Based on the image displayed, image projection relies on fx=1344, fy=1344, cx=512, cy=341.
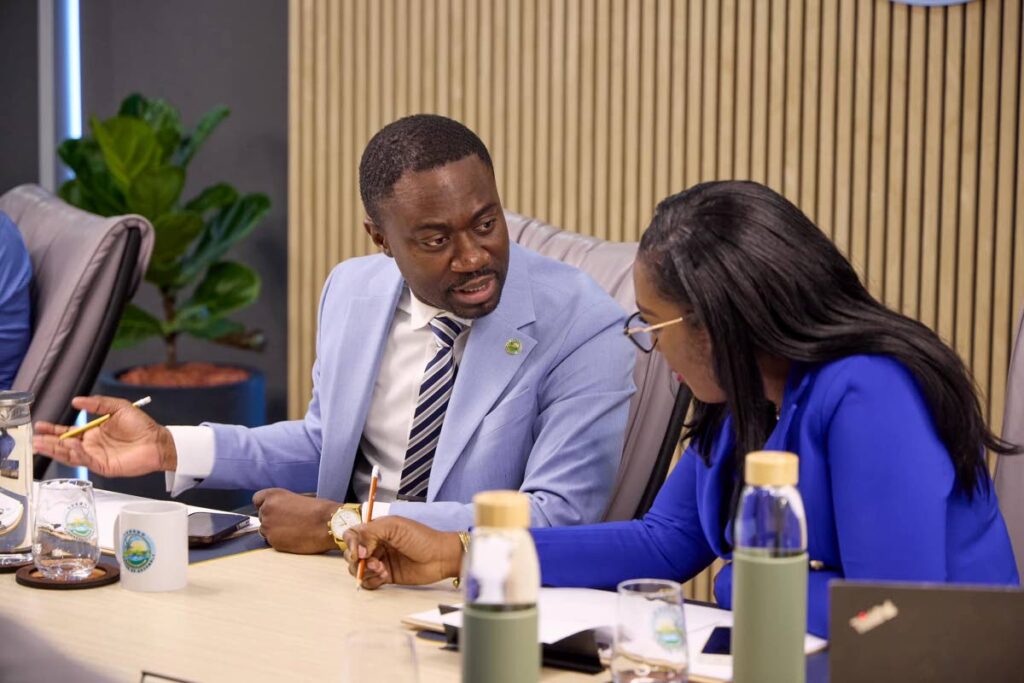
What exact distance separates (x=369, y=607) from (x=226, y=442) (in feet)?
2.54

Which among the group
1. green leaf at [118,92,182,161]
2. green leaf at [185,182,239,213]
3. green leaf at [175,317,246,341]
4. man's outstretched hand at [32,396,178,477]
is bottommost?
green leaf at [175,317,246,341]

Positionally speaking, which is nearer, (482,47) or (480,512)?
(480,512)

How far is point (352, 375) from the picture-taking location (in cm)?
244

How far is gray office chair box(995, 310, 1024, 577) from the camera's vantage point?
207 cm

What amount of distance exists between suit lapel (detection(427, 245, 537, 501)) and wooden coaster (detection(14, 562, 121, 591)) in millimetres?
581

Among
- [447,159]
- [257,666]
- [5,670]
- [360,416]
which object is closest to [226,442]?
[360,416]

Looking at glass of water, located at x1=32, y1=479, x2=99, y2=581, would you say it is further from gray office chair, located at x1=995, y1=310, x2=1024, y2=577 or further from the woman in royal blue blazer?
gray office chair, located at x1=995, y1=310, x2=1024, y2=577

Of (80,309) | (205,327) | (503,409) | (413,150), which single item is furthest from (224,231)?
(503,409)

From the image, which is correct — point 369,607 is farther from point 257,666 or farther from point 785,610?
point 785,610

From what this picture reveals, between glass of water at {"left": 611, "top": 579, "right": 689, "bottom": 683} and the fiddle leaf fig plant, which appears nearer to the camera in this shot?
glass of water at {"left": 611, "top": 579, "right": 689, "bottom": 683}

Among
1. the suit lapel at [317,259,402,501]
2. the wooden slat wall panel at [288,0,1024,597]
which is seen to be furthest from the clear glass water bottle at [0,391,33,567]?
the wooden slat wall panel at [288,0,1024,597]

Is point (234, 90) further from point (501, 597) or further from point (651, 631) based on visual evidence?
point (501, 597)

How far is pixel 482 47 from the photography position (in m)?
4.30

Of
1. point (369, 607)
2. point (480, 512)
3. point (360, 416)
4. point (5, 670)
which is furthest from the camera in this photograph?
point (360, 416)
